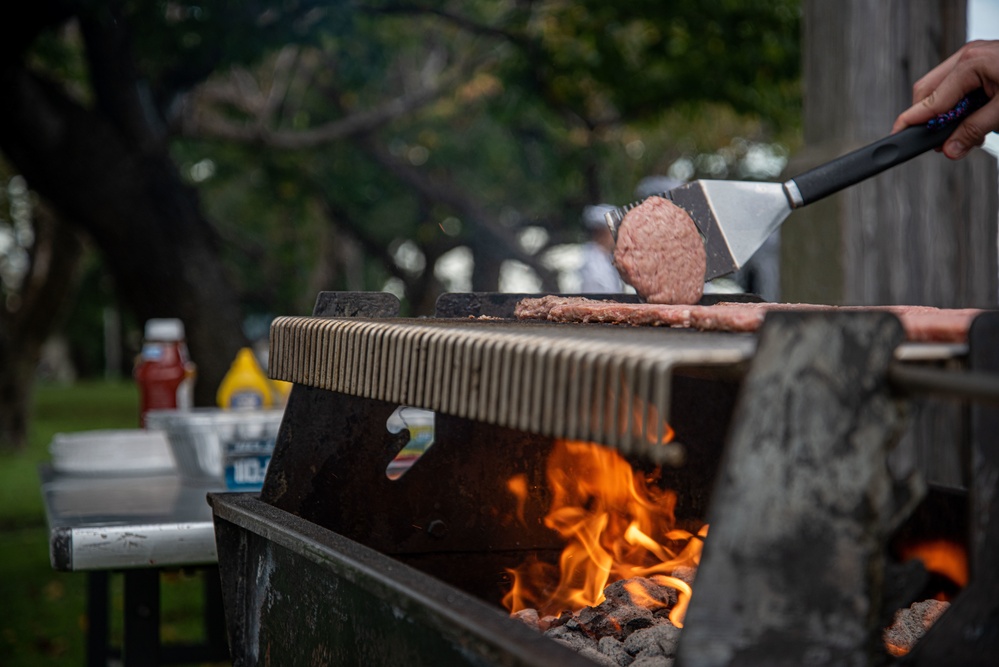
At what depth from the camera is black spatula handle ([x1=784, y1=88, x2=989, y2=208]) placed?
191cm

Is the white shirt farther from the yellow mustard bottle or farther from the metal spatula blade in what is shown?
the metal spatula blade

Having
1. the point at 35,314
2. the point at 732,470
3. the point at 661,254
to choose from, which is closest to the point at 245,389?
the point at 661,254

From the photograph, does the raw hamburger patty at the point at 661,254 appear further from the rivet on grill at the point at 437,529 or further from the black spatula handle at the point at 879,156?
the rivet on grill at the point at 437,529

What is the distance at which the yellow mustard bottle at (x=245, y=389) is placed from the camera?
10.6ft

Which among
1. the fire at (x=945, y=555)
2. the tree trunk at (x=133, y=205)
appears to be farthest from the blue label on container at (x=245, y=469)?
the tree trunk at (x=133, y=205)

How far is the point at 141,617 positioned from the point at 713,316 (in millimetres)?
1709

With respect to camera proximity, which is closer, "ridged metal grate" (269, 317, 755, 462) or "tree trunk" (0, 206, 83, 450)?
"ridged metal grate" (269, 317, 755, 462)

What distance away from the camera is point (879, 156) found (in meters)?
1.91

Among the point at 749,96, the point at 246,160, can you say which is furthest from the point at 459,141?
the point at 749,96

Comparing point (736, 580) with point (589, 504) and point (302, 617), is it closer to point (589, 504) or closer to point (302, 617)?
point (302, 617)

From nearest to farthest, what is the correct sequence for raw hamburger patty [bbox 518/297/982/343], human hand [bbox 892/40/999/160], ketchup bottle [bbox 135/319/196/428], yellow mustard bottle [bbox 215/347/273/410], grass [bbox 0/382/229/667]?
1. raw hamburger patty [bbox 518/297/982/343]
2. human hand [bbox 892/40/999/160]
3. yellow mustard bottle [bbox 215/347/273/410]
4. ketchup bottle [bbox 135/319/196/428]
5. grass [bbox 0/382/229/667]

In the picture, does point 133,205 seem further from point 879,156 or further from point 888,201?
point 879,156

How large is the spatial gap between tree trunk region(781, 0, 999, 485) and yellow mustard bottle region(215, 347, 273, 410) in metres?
1.90

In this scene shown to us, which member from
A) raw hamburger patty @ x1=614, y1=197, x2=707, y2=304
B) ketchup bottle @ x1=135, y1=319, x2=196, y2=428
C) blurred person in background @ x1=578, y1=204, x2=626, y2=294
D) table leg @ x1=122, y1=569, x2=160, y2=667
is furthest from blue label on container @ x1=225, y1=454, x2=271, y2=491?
blurred person in background @ x1=578, y1=204, x2=626, y2=294
